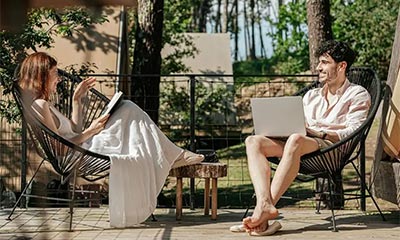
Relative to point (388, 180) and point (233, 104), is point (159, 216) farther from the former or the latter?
point (233, 104)

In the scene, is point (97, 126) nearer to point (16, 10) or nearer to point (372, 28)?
point (16, 10)

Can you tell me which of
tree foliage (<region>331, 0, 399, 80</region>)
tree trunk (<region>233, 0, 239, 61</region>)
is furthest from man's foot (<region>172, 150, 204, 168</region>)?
tree trunk (<region>233, 0, 239, 61</region>)

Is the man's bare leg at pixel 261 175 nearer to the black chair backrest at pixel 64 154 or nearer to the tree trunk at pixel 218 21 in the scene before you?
the black chair backrest at pixel 64 154

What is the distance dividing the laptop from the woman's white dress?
1.61 ft

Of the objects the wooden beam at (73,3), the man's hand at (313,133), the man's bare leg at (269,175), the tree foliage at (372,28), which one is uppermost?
the tree foliage at (372,28)

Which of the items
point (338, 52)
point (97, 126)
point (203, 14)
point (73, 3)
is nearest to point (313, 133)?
point (338, 52)

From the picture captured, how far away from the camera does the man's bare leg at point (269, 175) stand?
3250 millimetres

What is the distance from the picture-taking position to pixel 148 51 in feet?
20.7

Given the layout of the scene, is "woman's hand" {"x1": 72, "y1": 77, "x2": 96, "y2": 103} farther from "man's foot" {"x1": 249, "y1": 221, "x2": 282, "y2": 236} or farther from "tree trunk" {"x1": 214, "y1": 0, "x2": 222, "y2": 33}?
"tree trunk" {"x1": 214, "y1": 0, "x2": 222, "y2": 33}

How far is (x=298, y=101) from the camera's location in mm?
3490

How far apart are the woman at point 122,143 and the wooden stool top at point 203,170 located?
1.2 inches

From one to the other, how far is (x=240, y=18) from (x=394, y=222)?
87.1ft

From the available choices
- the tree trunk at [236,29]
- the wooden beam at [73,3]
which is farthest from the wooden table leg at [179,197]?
the tree trunk at [236,29]

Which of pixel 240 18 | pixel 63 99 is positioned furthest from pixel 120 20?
pixel 240 18
